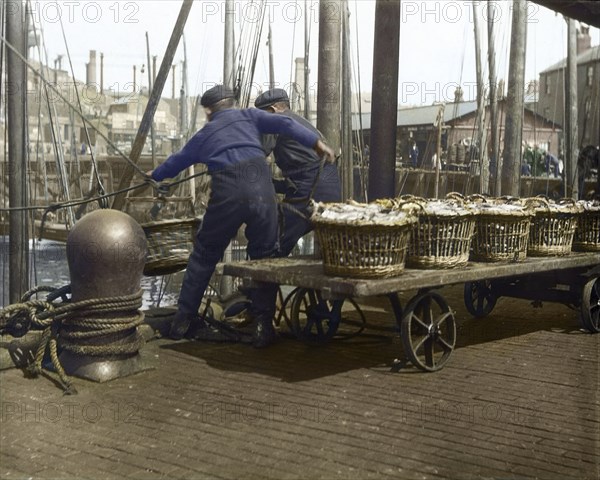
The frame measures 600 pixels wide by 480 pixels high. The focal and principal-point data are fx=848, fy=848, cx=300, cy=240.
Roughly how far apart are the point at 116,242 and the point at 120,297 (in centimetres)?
36

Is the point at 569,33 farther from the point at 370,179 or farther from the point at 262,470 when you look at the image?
the point at 262,470

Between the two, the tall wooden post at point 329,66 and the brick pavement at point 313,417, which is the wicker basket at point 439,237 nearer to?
the brick pavement at point 313,417

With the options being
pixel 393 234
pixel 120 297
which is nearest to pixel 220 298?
pixel 120 297

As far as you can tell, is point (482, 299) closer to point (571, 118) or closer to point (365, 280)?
point (365, 280)

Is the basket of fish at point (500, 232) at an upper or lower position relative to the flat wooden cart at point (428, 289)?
upper

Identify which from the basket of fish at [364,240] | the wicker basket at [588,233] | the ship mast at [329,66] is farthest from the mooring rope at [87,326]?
the wicker basket at [588,233]

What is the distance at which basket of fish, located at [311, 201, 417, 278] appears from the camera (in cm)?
533

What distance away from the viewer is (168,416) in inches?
186

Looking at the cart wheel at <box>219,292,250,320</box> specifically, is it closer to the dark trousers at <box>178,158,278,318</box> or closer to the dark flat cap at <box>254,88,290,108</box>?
the dark trousers at <box>178,158,278,318</box>

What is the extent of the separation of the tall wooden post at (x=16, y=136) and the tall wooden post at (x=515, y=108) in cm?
820

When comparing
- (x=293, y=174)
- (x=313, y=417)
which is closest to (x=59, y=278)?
(x=293, y=174)

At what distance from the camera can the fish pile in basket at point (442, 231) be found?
536cm

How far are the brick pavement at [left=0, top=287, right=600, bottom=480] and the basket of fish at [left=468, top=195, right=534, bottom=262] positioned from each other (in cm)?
75

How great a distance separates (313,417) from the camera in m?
4.74
